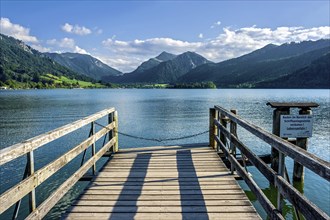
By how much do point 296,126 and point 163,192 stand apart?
4.79 metres

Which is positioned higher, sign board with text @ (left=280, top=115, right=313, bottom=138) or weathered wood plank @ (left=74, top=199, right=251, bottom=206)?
sign board with text @ (left=280, top=115, right=313, bottom=138)

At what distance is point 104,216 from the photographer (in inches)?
214

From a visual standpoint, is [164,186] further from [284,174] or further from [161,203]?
[284,174]

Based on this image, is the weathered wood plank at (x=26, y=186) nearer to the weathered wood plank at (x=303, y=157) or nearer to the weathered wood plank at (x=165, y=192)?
the weathered wood plank at (x=165, y=192)

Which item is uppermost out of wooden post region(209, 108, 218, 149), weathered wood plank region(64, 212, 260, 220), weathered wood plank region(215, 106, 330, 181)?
weathered wood plank region(215, 106, 330, 181)

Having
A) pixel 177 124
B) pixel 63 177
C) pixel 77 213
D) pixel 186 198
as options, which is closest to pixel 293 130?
pixel 186 198

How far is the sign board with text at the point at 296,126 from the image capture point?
28.6 feet

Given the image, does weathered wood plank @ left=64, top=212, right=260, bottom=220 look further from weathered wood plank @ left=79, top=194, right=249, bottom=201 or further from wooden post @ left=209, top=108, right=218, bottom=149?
wooden post @ left=209, top=108, right=218, bottom=149

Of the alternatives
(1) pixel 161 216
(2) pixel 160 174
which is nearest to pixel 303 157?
(1) pixel 161 216

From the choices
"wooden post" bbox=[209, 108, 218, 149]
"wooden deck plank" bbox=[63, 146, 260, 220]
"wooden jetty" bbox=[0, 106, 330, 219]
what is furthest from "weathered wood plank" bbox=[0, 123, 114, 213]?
"wooden post" bbox=[209, 108, 218, 149]

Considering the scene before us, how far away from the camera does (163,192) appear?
6695mm

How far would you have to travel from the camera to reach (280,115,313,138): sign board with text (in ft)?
28.6

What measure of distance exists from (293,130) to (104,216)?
616 centimetres

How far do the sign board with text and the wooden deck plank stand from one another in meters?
2.18
